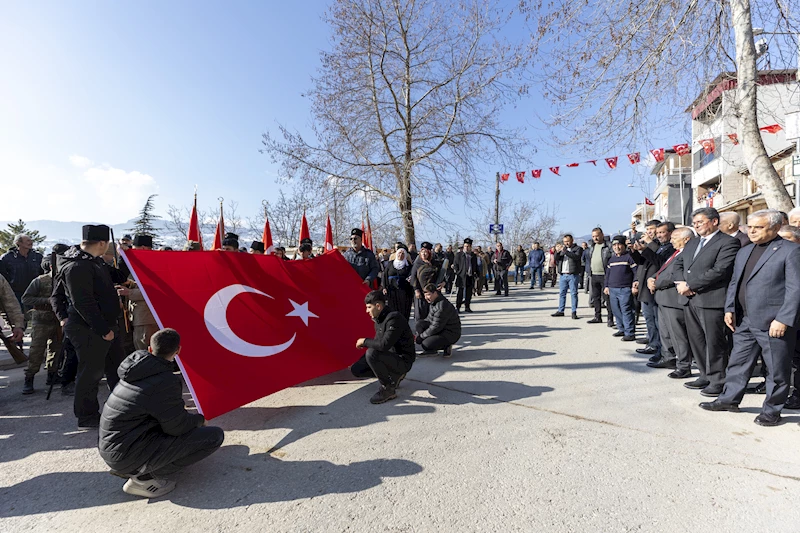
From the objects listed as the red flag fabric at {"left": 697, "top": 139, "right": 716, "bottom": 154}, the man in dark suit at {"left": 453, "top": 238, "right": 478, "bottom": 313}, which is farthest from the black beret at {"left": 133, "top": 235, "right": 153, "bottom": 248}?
the red flag fabric at {"left": 697, "top": 139, "right": 716, "bottom": 154}

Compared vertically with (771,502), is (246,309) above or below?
above

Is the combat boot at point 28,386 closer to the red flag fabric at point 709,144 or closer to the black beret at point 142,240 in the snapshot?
the black beret at point 142,240

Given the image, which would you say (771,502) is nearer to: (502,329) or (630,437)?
(630,437)

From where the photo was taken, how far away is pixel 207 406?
3475 mm

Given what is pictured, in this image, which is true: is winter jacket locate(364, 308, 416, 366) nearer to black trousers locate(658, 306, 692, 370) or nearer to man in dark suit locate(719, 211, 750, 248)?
black trousers locate(658, 306, 692, 370)

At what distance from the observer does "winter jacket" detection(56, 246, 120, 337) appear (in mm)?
3652

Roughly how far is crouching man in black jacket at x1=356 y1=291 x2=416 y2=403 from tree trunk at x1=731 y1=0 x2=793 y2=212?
522 centimetres

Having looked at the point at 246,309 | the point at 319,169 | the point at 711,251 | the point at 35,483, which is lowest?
the point at 35,483

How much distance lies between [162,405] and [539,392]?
3602 millimetres

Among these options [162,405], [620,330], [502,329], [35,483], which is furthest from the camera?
[502,329]

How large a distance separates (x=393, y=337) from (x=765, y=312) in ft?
10.9

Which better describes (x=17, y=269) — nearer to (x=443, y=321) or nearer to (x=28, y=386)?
(x=28, y=386)

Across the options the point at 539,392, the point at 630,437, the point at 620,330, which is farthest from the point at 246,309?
the point at 620,330

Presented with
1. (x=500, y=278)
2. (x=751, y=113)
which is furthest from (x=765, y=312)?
(x=500, y=278)
